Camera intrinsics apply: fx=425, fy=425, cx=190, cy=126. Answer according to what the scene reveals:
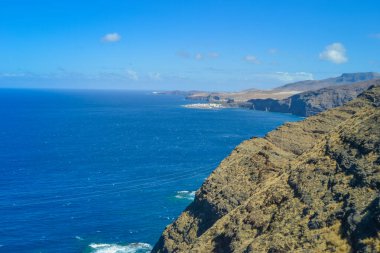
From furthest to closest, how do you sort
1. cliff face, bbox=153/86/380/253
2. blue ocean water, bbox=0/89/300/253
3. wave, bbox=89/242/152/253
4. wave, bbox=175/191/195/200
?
1. wave, bbox=175/191/195/200
2. blue ocean water, bbox=0/89/300/253
3. wave, bbox=89/242/152/253
4. cliff face, bbox=153/86/380/253

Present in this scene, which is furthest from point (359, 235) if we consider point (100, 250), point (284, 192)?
point (100, 250)

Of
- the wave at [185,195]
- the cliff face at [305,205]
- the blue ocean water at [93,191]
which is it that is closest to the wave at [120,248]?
the blue ocean water at [93,191]

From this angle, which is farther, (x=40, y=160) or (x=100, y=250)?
(x=40, y=160)

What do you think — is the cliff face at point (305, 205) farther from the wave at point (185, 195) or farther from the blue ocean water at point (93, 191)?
the wave at point (185, 195)

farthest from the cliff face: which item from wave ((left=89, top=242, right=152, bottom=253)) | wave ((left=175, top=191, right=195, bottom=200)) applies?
wave ((left=175, top=191, right=195, bottom=200))

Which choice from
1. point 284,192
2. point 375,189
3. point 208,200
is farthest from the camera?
point 208,200

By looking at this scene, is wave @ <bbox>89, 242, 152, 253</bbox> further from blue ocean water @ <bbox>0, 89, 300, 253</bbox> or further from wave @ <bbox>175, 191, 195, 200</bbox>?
wave @ <bbox>175, 191, 195, 200</bbox>

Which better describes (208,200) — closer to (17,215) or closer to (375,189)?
(375,189)
